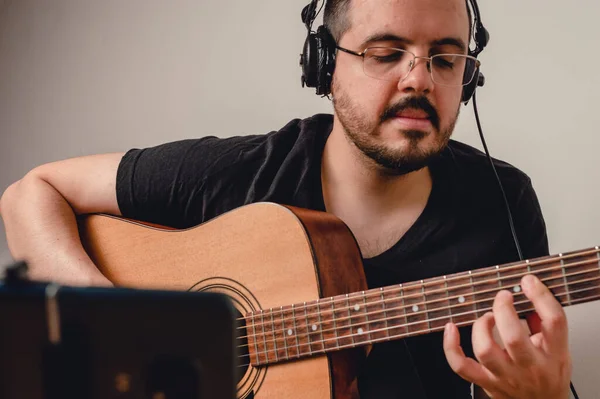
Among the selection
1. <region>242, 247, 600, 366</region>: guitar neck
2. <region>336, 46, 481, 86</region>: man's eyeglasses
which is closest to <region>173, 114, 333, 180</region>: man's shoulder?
<region>336, 46, 481, 86</region>: man's eyeglasses

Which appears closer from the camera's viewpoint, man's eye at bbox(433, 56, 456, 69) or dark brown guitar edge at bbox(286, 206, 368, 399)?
dark brown guitar edge at bbox(286, 206, 368, 399)

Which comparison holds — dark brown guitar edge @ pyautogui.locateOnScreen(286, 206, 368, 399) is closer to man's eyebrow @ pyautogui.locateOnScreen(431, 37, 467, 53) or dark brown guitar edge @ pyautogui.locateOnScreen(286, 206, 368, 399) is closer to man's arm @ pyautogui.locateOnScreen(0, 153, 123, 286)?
man's eyebrow @ pyautogui.locateOnScreen(431, 37, 467, 53)

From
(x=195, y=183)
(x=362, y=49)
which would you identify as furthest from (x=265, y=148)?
(x=362, y=49)

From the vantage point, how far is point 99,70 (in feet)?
6.26

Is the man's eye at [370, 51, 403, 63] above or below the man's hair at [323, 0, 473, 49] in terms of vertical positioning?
below

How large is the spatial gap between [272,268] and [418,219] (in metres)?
0.33

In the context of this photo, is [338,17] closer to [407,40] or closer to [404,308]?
[407,40]

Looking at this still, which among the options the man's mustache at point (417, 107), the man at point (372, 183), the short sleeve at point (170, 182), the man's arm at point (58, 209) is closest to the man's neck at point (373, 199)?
the man at point (372, 183)

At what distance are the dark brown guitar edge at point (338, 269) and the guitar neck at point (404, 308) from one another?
1.3 inches

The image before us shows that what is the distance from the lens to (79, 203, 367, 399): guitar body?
3.25ft

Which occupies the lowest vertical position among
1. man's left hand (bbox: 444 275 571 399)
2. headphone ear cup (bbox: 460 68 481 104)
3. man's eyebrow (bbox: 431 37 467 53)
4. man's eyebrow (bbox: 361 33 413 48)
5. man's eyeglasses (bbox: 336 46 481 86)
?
man's left hand (bbox: 444 275 571 399)

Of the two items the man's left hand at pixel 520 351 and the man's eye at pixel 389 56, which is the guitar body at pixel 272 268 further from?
the man's eye at pixel 389 56

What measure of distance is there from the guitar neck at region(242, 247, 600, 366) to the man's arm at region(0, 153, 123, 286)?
0.43 m

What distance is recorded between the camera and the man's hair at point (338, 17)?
121cm
